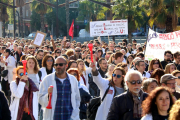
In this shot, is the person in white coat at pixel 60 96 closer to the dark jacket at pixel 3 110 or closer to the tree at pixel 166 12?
the dark jacket at pixel 3 110

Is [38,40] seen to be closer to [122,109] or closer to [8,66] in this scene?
[8,66]

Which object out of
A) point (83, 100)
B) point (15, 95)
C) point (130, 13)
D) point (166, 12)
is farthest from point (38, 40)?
point (130, 13)

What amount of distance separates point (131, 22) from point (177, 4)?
210 inches

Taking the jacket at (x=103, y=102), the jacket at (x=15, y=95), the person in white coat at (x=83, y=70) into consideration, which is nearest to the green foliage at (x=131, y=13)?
the person in white coat at (x=83, y=70)

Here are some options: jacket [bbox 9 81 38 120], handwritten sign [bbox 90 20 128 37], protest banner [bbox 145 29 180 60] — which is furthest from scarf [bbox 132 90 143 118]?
handwritten sign [bbox 90 20 128 37]

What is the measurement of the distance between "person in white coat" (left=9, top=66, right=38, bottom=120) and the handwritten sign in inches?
397

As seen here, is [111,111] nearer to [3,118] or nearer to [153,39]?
[3,118]

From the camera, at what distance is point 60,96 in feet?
15.7

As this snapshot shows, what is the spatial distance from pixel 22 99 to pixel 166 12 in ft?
51.2

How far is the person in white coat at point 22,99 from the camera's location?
5.39 m

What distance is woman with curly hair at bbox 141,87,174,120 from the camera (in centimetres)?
348

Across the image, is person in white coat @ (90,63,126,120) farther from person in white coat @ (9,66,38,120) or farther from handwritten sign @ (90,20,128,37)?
handwritten sign @ (90,20,128,37)

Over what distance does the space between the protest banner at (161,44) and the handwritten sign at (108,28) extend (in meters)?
4.58

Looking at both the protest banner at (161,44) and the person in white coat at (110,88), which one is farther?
the protest banner at (161,44)
